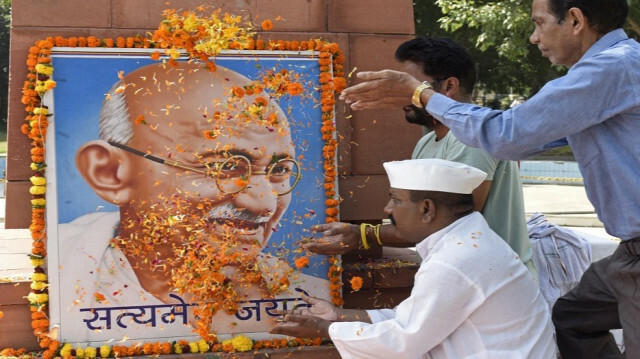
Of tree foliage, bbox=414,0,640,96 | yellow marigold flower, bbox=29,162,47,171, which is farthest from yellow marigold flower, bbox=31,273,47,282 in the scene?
tree foliage, bbox=414,0,640,96

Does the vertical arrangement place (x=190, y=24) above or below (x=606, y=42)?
above

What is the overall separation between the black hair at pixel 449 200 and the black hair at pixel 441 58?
2.65ft

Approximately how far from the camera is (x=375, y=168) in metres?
4.21

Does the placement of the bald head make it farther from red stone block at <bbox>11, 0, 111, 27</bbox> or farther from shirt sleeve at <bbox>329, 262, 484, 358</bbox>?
shirt sleeve at <bbox>329, 262, 484, 358</bbox>

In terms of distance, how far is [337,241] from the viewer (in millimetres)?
3504

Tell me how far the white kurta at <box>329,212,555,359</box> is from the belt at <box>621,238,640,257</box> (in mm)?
369

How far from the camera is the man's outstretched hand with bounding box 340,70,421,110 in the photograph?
2.94m

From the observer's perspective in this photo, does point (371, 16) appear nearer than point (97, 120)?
No

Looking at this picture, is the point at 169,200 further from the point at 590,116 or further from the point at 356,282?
the point at 590,116

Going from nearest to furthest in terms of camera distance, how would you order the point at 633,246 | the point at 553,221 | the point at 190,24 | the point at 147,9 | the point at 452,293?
the point at 452,293
the point at 633,246
the point at 190,24
the point at 147,9
the point at 553,221

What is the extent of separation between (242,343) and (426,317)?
122 cm

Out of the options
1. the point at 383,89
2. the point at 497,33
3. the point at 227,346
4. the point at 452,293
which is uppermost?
the point at 497,33

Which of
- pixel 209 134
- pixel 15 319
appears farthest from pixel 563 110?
pixel 15 319

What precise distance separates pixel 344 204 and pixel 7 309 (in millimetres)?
1753
